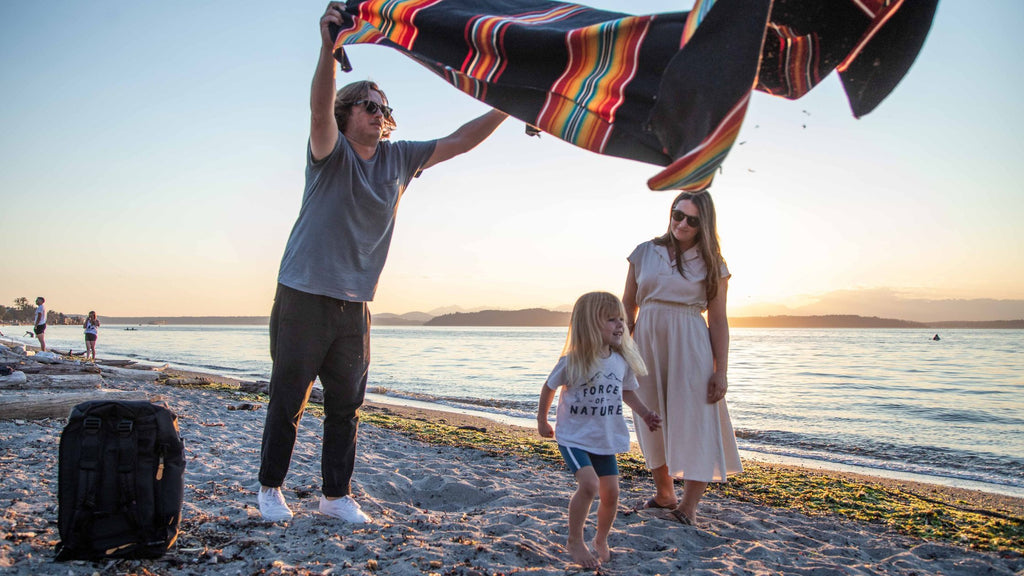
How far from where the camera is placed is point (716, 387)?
385 centimetres

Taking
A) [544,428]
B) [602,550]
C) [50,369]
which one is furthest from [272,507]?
[50,369]

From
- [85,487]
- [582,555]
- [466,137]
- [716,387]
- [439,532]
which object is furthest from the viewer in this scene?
[716,387]

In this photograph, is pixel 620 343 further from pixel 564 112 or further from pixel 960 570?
pixel 960 570

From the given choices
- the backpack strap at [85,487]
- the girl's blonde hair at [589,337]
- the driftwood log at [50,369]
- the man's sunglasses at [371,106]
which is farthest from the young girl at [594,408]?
the driftwood log at [50,369]

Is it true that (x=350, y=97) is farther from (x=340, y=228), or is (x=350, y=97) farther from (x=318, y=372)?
(x=318, y=372)

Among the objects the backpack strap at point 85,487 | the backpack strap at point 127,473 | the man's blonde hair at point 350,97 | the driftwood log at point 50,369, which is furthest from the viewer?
the driftwood log at point 50,369

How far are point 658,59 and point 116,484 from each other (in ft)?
9.82

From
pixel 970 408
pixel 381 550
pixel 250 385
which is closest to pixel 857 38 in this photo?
pixel 381 550

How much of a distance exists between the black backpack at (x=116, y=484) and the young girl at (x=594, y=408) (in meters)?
1.88

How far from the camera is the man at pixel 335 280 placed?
3.17m

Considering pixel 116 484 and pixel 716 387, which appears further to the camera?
pixel 716 387

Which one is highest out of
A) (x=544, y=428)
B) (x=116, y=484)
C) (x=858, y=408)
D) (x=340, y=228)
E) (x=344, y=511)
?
(x=340, y=228)

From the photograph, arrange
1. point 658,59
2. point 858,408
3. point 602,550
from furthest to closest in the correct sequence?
point 858,408, point 602,550, point 658,59

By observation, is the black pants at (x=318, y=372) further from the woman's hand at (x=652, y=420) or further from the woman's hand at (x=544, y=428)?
the woman's hand at (x=652, y=420)
